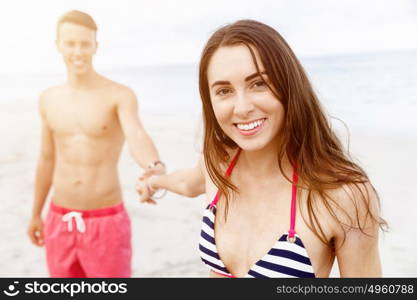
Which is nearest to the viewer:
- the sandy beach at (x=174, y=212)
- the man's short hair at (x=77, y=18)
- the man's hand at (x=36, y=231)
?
the man's short hair at (x=77, y=18)

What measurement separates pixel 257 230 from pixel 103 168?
1.44m

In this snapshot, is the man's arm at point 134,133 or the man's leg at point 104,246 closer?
the man's arm at point 134,133

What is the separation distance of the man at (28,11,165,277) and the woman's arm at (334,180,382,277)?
1.45 metres

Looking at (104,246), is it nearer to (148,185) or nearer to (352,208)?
(148,185)

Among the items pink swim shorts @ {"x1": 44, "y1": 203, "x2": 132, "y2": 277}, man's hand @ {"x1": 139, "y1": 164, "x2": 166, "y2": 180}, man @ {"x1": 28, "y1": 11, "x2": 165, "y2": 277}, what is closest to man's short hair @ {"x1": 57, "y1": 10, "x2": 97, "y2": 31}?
man @ {"x1": 28, "y1": 11, "x2": 165, "y2": 277}

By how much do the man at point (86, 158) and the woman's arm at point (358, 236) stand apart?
1.45 m

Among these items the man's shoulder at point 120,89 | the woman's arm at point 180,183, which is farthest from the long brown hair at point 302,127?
the man's shoulder at point 120,89

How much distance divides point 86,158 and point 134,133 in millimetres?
374

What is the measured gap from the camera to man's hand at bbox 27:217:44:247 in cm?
317

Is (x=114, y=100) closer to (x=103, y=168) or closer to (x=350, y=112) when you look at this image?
(x=103, y=168)

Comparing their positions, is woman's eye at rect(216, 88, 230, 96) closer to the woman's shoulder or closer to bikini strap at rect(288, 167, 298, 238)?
bikini strap at rect(288, 167, 298, 238)

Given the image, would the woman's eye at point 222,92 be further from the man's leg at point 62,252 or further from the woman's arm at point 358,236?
the man's leg at point 62,252

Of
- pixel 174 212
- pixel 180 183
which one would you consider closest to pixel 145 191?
pixel 180 183

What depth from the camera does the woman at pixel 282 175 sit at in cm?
157
